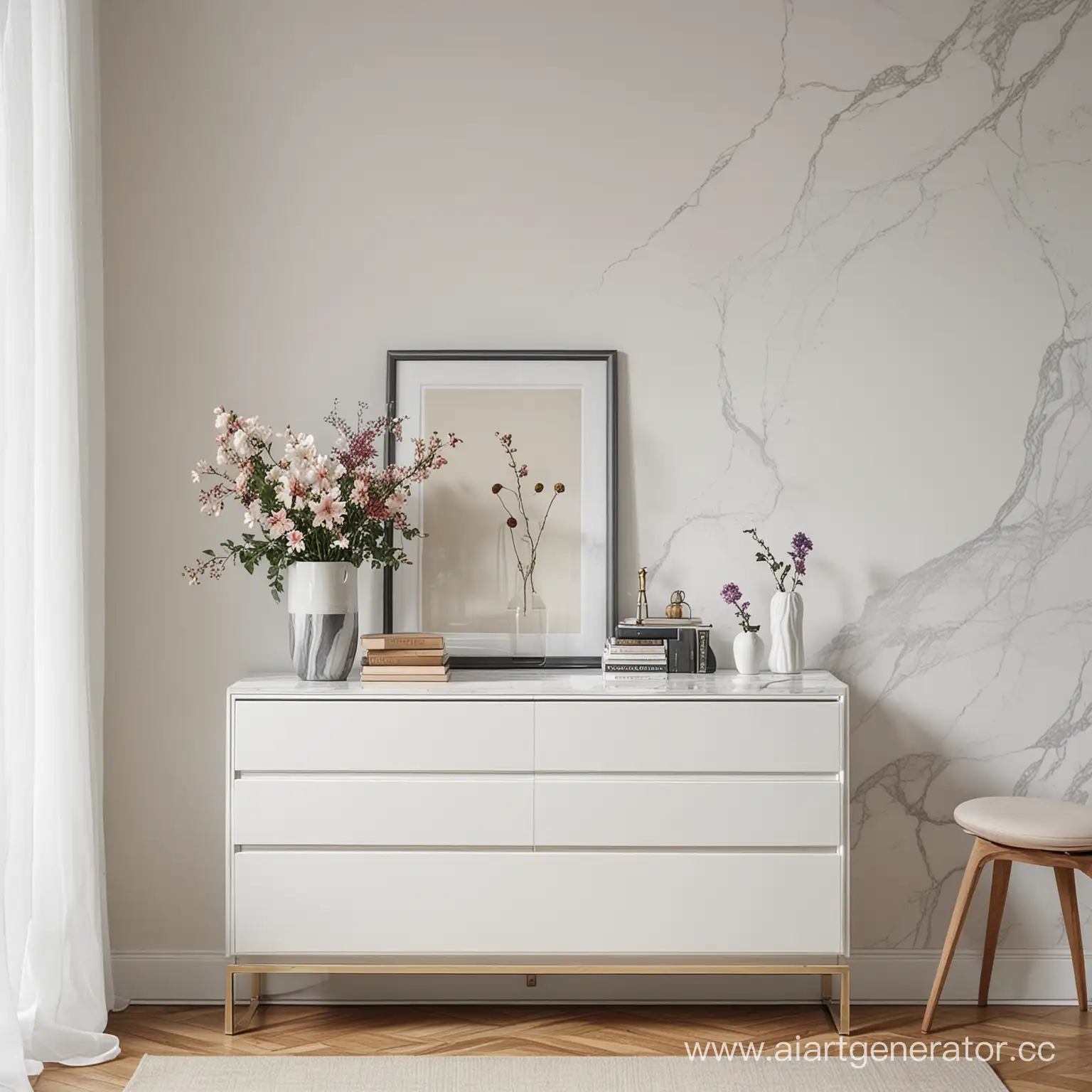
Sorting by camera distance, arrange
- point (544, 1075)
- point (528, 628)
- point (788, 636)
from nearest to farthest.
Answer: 1. point (544, 1075)
2. point (788, 636)
3. point (528, 628)

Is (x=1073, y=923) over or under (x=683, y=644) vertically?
under

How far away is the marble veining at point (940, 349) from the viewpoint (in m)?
2.81

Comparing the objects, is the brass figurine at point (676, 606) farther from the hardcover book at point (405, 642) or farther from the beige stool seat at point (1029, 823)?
the beige stool seat at point (1029, 823)

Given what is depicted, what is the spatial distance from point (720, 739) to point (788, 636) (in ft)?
1.23

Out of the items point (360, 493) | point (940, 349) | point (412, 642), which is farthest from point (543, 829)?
point (940, 349)

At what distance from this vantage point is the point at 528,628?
2799 millimetres

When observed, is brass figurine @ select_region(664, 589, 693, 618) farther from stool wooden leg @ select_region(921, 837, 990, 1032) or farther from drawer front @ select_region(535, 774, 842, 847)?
stool wooden leg @ select_region(921, 837, 990, 1032)

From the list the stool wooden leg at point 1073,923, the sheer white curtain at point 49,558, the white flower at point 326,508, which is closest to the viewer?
the sheer white curtain at point 49,558

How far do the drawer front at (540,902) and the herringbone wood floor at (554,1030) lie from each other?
0.86 feet

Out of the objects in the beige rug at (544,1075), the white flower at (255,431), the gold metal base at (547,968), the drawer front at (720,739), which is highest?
the white flower at (255,431)

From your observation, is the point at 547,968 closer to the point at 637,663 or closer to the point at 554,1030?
the point at 554,1030

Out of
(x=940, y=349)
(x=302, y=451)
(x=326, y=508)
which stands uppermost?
(x=940, y=349)

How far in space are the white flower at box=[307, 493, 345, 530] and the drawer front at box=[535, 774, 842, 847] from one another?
84 centimetres

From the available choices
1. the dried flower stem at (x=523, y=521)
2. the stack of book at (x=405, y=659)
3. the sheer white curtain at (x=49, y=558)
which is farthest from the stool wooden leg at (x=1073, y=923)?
the sheer white curtain at (x=49, y=558)
